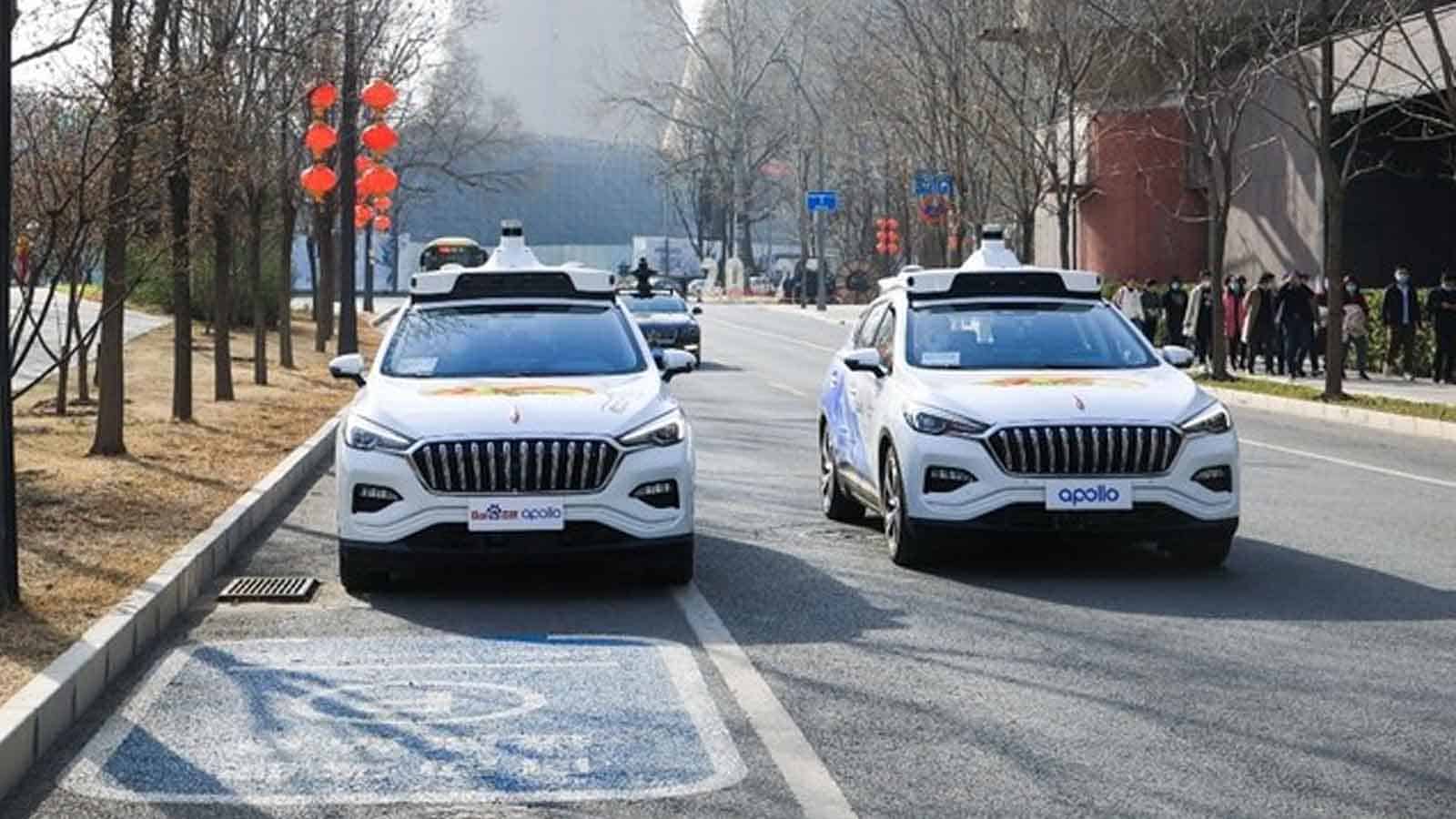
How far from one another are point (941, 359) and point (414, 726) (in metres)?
5.81

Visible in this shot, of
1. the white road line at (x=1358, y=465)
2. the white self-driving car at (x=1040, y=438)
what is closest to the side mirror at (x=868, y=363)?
the white self-driving car at (x=1040, y=438)

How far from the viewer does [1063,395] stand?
1254 centimetres

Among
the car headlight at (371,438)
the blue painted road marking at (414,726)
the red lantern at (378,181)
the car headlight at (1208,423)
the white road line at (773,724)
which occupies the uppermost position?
the red lantern at (378,181)

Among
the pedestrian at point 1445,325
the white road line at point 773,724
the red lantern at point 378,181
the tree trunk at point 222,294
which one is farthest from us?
the pedestrian at point 1445,325

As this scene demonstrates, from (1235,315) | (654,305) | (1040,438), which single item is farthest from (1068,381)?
(654,305)

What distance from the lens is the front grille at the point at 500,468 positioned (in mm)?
11617

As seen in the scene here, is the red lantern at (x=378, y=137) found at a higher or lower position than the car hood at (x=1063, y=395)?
higher

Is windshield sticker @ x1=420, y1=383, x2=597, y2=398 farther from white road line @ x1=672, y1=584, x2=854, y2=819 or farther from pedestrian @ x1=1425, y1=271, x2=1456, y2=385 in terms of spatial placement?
pedestrian @ x1=1425, y1=271, x2=1456, y2=385

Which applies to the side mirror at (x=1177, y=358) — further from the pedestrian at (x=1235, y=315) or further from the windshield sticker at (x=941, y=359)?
the pedestrian at (x=1235, y=315)

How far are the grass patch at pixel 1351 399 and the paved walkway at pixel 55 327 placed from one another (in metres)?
16.8

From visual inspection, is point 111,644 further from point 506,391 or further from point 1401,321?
point 1401,321

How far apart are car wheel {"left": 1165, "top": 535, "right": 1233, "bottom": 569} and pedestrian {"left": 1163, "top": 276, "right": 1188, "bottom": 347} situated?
98.6 ft

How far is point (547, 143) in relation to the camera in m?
140

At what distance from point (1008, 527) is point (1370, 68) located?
31039 mm
